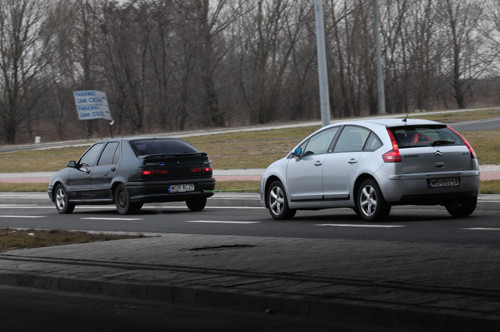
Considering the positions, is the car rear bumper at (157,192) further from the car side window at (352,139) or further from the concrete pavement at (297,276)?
the concrete pavement at (297,276)

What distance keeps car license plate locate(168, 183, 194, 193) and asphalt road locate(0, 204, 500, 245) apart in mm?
469

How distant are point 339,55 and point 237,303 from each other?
61223mm

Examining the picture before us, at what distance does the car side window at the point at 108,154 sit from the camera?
62.5ft

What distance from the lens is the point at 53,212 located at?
20.8 meters

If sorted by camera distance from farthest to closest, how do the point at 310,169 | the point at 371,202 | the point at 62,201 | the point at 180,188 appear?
the point at 62,201 → the point at 180,188 → the point at 310,169 → the point at 371,202

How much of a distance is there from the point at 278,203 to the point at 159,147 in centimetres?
408

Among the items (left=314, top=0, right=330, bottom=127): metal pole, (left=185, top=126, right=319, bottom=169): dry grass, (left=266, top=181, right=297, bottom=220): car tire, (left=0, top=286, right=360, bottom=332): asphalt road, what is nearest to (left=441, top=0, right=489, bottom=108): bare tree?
(left=185, top=126, right=319, bottom=169): dry grass

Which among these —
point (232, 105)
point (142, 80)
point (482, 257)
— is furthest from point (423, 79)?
point (482, 257)

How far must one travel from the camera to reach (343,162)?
46.4 feet

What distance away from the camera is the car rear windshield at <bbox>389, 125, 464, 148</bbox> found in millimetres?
13594

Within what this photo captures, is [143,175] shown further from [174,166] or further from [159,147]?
[159,147]

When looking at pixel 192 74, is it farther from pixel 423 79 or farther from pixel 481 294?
pixel 481 294

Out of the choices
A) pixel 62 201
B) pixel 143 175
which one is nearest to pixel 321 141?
pixel 143 175

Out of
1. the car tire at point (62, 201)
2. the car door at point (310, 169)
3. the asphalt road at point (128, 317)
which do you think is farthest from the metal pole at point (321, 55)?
the asphalt road at point (128, 317)
